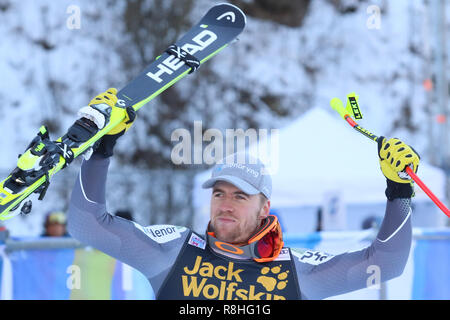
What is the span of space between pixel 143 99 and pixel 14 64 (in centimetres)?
1119

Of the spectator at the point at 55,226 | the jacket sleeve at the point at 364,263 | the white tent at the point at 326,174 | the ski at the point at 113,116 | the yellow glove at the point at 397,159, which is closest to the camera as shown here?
the ski at the point at 113,116

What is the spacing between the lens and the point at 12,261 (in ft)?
13.0

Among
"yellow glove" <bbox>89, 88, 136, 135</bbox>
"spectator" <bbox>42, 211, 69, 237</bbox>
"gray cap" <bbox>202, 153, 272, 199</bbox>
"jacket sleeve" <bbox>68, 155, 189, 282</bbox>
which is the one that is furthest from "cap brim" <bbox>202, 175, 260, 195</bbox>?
"spectator" <bbox>42, 211, 69, 237</bbox>

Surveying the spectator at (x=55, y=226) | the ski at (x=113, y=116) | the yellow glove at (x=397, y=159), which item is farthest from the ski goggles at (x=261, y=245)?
the spectator at (x=55, y=226)

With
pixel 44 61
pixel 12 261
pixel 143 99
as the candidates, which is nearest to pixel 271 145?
pixel 12 261

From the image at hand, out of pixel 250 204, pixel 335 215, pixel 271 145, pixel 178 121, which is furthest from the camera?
pixel 178 121

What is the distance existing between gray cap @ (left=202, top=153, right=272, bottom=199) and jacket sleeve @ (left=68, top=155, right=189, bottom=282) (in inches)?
12.4

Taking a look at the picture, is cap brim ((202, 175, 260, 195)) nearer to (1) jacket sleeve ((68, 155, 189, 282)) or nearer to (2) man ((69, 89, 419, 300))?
(2) man ((69, 89, 419, 300))

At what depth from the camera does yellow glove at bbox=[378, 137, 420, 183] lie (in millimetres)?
2502

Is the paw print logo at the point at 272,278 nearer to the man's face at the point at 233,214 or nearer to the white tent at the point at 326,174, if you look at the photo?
the man's face at the point at 233,214

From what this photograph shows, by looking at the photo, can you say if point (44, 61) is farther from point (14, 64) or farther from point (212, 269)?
point (212, 269)

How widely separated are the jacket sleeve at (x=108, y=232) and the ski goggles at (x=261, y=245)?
0.19m

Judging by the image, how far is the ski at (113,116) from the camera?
2.40 meters

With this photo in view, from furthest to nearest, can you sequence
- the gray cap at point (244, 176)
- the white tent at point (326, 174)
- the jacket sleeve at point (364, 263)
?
1. the white tent at point (326, 174)
2. the gray cap at point (244, 176)
3. the jacket sleeve at point (364, 263)
